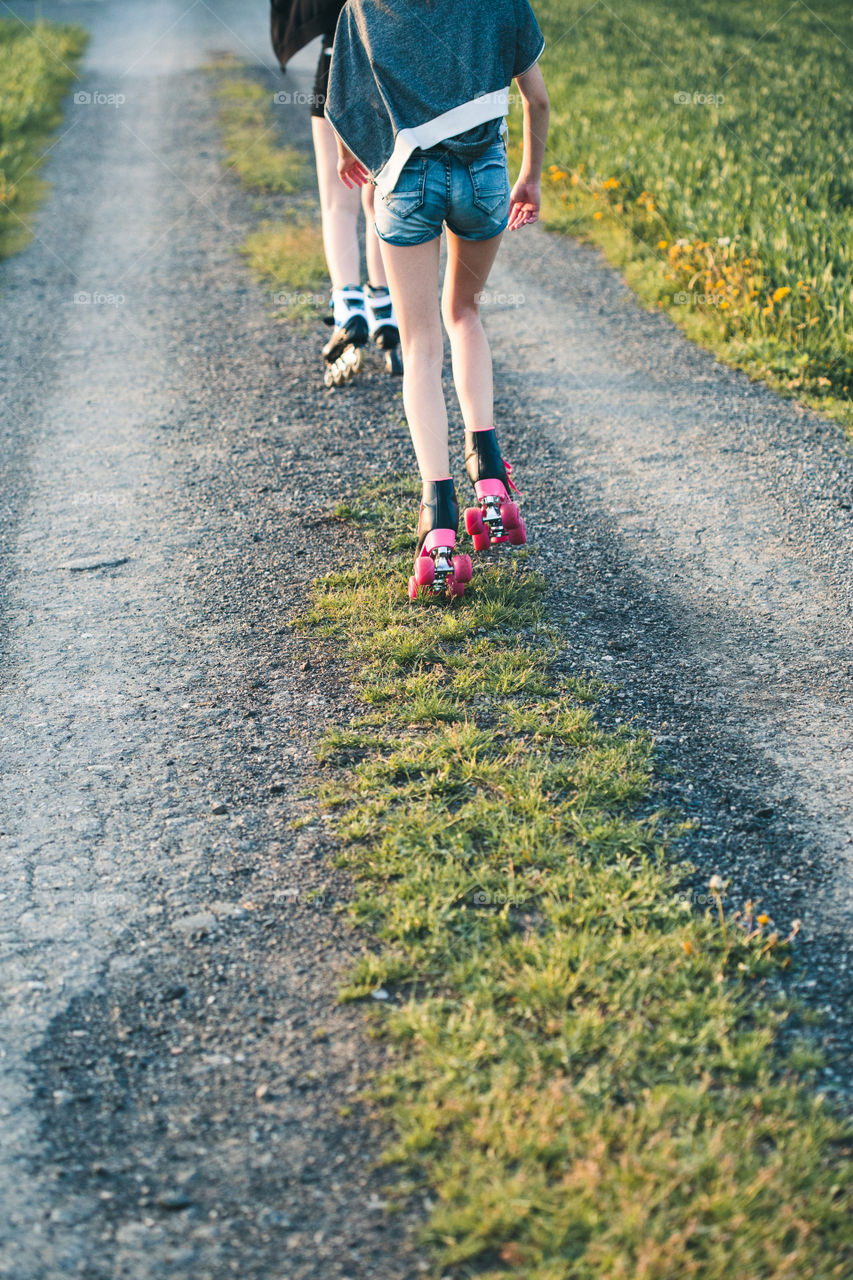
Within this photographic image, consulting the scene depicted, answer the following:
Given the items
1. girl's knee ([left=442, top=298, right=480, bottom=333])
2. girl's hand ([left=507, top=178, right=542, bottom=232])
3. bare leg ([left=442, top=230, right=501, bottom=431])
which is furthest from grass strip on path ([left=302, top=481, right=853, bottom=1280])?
girl's hand ([left=507, top=178, right=542, bottom=232])

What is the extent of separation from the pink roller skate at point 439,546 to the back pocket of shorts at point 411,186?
3.04 ft

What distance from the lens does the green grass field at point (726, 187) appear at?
623 centimetres

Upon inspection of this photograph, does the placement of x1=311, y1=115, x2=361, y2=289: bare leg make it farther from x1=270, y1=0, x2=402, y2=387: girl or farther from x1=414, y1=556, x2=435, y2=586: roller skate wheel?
x1=414, y1=556, x2=435, y2=586: roller skate wheel

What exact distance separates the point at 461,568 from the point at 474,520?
0.29 metres

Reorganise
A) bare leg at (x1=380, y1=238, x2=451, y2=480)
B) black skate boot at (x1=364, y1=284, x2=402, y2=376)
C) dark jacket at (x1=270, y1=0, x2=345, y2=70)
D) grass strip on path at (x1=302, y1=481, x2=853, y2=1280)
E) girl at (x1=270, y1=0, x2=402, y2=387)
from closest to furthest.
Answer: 1. grass strip on path at (x1=302, y1=481, x2=853, y2=1280)
2. bare leg at (x1=380, y1=238, x2=451, y2=480)
3. dark jacket at (x1=270, y1=0, x2=345, y2=70)
4. girl at (x1=270, y1=0, x2=402, y2=387)
5. black skate boot at (x1=364, y1=284, x2=402, y2=376)

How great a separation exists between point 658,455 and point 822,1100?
3714 millimetres

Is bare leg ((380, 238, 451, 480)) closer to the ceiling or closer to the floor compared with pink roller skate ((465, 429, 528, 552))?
closer to the ceiling

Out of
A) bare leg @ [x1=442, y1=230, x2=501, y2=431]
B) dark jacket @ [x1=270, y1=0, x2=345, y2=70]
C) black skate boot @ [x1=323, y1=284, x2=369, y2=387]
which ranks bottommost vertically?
black skate boot @ [x1=323, y1=284, x2=369, y2=387]

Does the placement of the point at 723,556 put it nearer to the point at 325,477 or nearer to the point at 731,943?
the point at 325,477

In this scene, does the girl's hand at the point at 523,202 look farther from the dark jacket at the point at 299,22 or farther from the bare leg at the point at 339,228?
the bare leg at the point at 339,228

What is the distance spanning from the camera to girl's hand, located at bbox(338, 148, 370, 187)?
3809 millimetres

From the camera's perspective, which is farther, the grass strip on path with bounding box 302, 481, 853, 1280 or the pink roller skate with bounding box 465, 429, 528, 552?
the pink roller skate with bounding box 465, 429, 528, 552

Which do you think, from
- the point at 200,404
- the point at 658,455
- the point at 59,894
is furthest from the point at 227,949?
the point at 200,404

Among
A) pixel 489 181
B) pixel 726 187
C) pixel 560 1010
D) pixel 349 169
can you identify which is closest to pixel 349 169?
pixel 349 169
